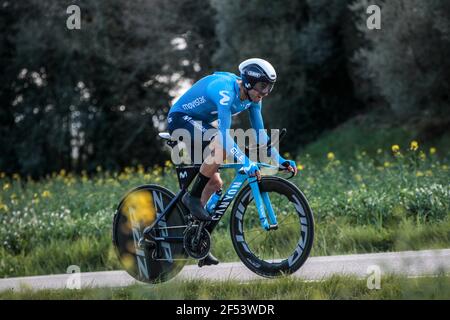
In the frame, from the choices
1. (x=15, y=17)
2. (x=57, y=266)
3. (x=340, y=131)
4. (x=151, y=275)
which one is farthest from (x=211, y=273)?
(x=15, y=17)

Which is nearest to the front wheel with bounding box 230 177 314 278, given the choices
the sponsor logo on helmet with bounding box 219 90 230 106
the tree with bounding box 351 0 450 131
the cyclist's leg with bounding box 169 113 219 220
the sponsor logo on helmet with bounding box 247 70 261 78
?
the cyclist's leg with bounding box 169 113 219 220

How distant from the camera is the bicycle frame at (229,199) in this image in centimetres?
583

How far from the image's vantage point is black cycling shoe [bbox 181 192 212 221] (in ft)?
19.9

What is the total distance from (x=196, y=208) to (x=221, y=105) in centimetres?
100

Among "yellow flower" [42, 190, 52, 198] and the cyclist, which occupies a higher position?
the cyclist

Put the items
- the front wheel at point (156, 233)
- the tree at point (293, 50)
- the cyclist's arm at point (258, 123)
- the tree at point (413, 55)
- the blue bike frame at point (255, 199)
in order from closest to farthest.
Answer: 1. the blue bike frame at point (255, 199)
2. the cyclist's arm at point (258, 123)
3. the front wheel at point (156, 233)
4. the tree at point (413, 55)
5. the tree at point (293, 50)

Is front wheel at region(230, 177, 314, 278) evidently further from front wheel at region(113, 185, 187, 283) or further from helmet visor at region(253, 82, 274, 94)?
helmet visor at region(253, 82, 274, 94)

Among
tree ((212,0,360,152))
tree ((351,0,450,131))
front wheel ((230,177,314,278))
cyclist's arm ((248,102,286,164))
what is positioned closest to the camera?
front wheel ((230,177,314,278))

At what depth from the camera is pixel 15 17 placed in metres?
28.5

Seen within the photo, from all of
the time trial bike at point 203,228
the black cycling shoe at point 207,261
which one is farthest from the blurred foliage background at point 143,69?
the black cycling shoe at point 207,261

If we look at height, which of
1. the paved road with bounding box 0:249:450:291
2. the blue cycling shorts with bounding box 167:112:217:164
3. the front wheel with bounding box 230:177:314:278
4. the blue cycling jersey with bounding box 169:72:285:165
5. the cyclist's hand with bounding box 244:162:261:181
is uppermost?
the blue cycling jersey with bounding box 169:72:285:165

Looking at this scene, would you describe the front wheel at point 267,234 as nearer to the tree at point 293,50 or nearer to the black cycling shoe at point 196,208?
the black cycling shoe at point 196,208

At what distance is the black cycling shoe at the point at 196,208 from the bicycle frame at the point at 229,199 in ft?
0.28
